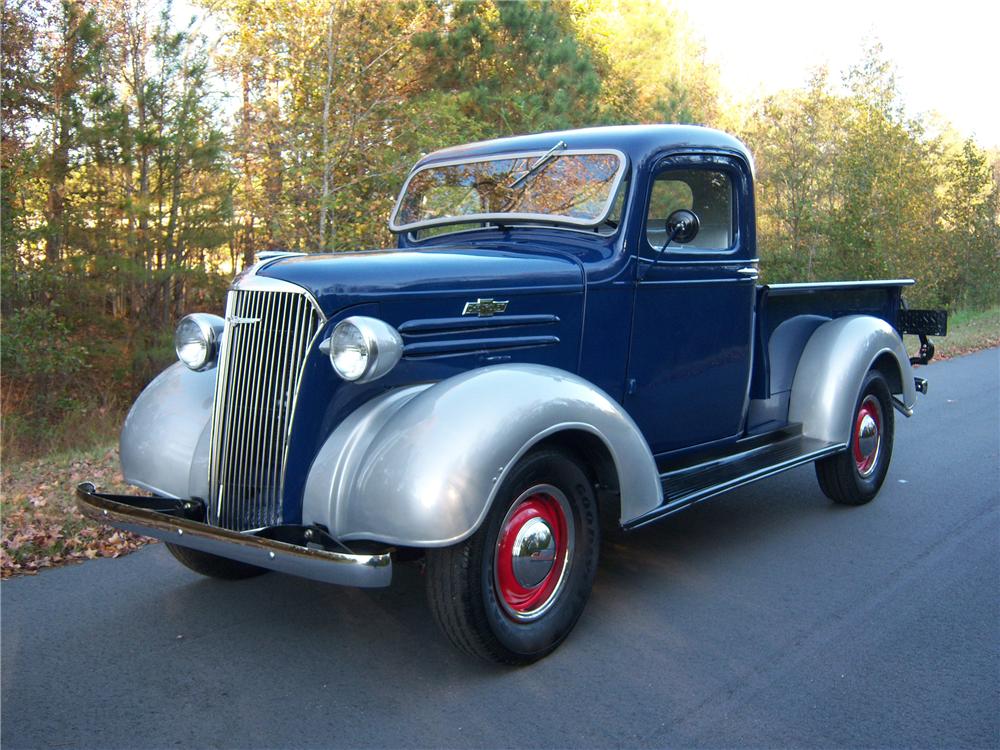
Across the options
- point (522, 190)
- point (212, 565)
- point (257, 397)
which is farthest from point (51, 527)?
point (522, 190)

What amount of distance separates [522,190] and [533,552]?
73.0 inches

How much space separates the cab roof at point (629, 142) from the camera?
432 centimetres

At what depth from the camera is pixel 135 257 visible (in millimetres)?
11648

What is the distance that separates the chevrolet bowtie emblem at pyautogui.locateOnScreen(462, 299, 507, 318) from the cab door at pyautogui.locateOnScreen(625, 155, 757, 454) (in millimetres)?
808

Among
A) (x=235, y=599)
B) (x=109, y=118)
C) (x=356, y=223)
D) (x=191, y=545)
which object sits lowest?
(x=235, y=599)

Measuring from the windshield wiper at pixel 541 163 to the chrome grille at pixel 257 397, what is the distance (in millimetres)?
1575

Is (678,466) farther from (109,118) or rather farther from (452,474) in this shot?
(109,118)

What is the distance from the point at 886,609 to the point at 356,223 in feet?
31.3

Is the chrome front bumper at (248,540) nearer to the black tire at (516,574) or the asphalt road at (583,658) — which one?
the black tire at (516,574)

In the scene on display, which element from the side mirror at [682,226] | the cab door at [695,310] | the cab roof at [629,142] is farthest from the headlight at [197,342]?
the side mirror at [682,226]

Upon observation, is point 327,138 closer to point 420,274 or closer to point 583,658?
point 420,274

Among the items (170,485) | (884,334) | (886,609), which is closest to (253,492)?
(170,485)

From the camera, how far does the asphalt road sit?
9.46 feet

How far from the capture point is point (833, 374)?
5125 mm
